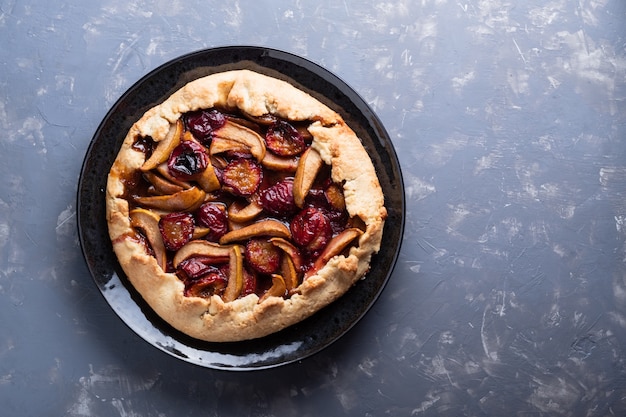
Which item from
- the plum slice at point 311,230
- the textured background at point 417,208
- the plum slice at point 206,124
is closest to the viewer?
the plum slice at point 311,230

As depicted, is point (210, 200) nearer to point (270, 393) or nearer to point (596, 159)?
point (270, 393)

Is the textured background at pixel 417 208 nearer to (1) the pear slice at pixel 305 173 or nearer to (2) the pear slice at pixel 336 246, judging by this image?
(2) the pear slice at pixel 336 246

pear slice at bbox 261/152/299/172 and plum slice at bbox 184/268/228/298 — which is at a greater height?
pear slice at bbox 261/152/299/172

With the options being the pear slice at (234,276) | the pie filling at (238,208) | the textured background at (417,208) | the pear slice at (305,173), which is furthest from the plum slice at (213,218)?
the textured background at (417,208)

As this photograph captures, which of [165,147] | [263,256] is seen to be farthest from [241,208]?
[165,147]

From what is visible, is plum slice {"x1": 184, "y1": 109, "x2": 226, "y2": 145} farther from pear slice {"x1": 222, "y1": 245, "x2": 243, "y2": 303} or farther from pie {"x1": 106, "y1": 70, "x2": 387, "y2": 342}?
pear slice {"x1": 222, "y1": 245, "x2": 243, "y2": 303}

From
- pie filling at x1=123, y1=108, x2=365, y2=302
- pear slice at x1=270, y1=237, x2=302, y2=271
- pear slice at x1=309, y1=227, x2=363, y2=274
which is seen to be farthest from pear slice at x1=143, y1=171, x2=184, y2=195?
pear slice at x1=309, y1=227, x2=363, y2=274

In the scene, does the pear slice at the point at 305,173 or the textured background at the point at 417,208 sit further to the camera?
the textured background at the point at 417,208

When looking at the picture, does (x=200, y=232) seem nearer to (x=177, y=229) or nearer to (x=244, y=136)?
(x=177, y=229)
